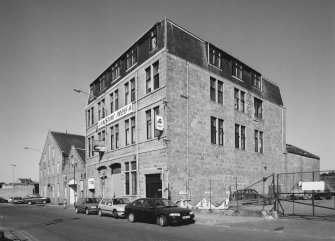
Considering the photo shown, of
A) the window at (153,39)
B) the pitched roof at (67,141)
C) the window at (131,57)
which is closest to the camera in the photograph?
the window at (153,39)

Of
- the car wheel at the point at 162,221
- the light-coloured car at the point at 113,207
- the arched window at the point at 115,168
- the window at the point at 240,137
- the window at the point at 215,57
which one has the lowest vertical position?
the light-coloured car at the point at 113,207

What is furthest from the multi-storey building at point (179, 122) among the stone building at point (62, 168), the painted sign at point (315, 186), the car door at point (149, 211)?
the painted sign at point (315, 186)

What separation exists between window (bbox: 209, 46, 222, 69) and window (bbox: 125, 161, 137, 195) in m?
11.4

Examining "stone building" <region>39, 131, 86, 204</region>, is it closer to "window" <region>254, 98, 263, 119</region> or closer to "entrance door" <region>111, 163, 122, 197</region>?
"entrance door" <region>111, 163, 122, 197</region>

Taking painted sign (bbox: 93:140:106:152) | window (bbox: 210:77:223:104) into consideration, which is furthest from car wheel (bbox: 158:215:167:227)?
painted sign (bbox: 93:140:106:152)

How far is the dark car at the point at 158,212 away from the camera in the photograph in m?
16.3

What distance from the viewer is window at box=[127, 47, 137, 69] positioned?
30.3 meters

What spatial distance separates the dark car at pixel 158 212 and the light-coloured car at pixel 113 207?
2.27 metres

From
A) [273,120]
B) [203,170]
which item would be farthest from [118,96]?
[273,120]

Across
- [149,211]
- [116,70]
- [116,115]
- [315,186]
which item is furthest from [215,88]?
[315,186]

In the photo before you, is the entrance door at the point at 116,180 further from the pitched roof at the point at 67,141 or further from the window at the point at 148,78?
the pitched roof at the point at 67,141

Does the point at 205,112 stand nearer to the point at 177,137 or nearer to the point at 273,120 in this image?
the point at 177,137

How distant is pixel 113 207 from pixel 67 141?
36.2 meters

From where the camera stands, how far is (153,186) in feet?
84.4
